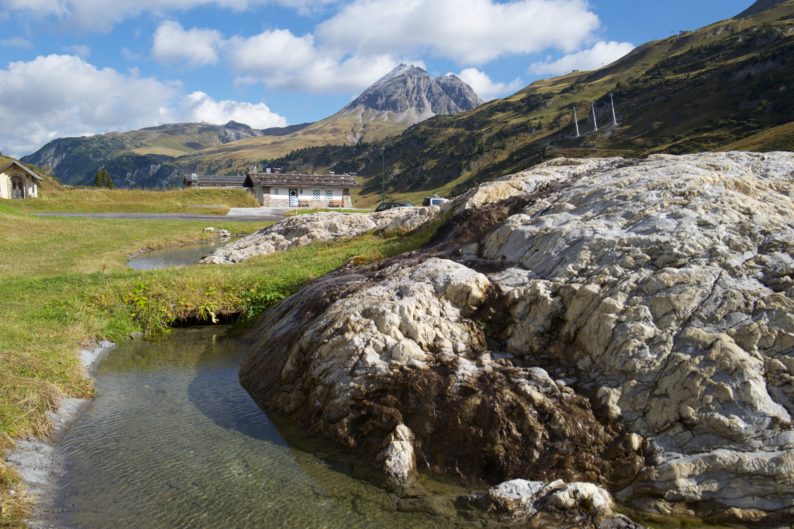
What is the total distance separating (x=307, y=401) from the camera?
12.1 meters

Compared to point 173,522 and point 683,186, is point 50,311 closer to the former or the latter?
point 173,522

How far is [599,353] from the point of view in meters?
10.1

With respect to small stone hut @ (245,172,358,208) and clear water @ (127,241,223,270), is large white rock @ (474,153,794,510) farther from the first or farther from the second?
small stone hut @ (245,172,358,208)

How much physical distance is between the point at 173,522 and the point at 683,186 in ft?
37.7

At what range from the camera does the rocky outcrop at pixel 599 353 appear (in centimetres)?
839

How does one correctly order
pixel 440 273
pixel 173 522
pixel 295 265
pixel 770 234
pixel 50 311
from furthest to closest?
1. pixel 295 265
2. pixel 50 311
3. pixel 440 273
4. pixel 770 234
5. pixel 173 522

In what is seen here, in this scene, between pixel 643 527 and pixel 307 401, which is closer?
pixel 643 527

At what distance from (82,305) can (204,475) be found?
12.0 meters

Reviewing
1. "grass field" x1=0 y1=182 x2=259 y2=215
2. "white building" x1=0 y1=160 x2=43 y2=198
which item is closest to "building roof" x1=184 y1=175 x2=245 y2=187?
"grass field" x1=0 y1=182 x2=259 y2=215

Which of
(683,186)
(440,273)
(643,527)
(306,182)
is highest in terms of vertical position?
(306,182)

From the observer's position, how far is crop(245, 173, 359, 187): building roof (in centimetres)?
11575

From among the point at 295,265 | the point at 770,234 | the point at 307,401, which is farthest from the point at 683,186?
the point at 295,265

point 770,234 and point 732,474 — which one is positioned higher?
point 770,234

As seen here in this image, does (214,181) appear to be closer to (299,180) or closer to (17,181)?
(299,180)
